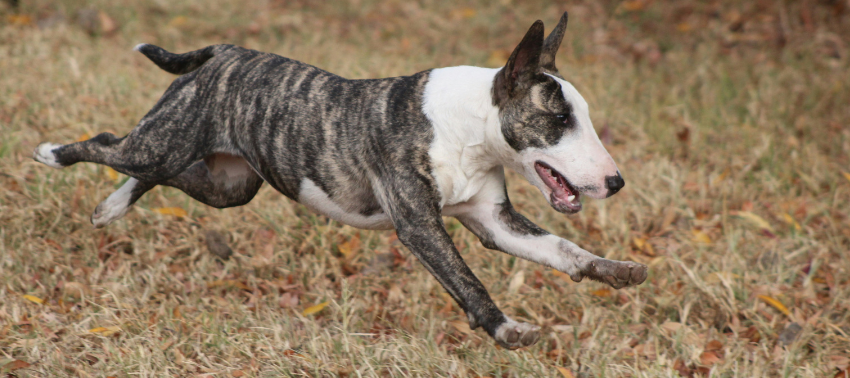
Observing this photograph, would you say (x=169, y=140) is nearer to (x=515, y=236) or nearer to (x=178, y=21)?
(x=515, y=236)

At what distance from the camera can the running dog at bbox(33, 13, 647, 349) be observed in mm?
2984

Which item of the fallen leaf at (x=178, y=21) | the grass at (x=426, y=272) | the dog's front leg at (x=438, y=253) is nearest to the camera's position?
the dog's front leg at (x=438, y=253)

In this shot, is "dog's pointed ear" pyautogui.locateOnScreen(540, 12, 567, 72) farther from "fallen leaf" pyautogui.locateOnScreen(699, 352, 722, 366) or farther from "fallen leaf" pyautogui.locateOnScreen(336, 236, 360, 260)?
"fallen leaf" pyautogui.locateOnScreen(336, 236, 360, 260)

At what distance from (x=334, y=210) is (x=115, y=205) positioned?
1547 mm

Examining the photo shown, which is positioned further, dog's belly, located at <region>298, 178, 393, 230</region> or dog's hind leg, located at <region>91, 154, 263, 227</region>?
dog's hind leg, located at <region>91, 154, 263, 227</region>

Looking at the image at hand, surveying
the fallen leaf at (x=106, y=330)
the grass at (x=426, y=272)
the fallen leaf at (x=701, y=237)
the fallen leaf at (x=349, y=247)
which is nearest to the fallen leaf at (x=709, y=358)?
the grass at (x=426, y=272)

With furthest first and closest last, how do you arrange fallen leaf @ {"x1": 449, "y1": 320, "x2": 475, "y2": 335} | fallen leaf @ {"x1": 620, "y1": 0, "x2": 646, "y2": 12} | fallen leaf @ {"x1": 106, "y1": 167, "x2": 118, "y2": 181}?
fallen leaf @ {"x1": 620, "y1": 0, "x2": 646, "y2": 12} → fallen leaf @ {"x1": 106, "y1": 167, "x2": 118, "y2": 181} → fallen leaf @ {"x1": 449, "y1": 320, "x2": 475, "y2": 335}

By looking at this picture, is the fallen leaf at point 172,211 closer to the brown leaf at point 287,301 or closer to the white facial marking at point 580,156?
the brown leaf at point 287,301

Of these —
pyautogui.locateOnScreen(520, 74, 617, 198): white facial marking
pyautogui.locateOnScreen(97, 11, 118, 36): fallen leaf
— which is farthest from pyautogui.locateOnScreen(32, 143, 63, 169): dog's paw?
pyautogui.locateOnScreen(97, 11, 118, 36): fallen leaf

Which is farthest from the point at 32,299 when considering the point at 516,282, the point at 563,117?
the point at 563,117

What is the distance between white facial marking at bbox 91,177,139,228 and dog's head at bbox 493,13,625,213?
7.91ft

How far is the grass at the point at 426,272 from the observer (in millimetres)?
3557

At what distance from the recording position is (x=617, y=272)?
3055mm

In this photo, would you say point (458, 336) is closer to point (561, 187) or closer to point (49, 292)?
point (561, 187)
